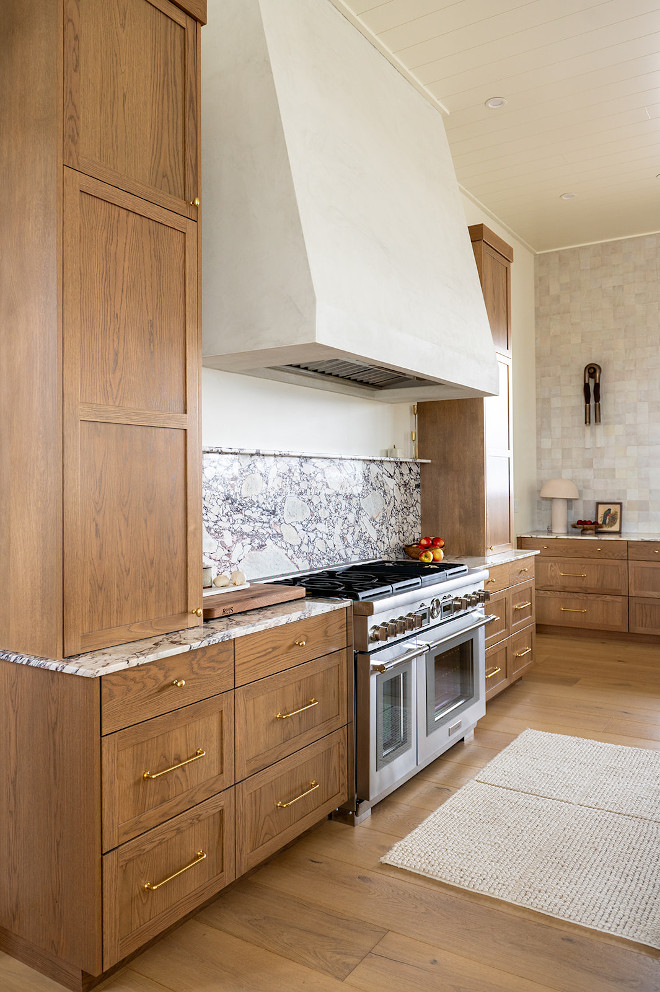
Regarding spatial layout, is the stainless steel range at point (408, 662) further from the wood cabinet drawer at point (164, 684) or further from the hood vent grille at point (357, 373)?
the hood vent grille at point (357, 373)

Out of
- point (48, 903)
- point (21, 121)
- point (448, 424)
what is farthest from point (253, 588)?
point (448, 424)

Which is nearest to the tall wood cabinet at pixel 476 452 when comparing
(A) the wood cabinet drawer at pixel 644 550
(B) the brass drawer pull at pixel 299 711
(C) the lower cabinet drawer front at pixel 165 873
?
(A) the wood cabinet drawer at pixel 644 550

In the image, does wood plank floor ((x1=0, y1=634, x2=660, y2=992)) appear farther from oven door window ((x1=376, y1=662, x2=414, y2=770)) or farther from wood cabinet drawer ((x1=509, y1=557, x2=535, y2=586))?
wood cabinet drawer ((x1=509, y1=557, x2=535, y2=586))

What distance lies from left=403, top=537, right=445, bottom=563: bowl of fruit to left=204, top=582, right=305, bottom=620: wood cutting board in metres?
1.46

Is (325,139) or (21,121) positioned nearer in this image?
(21,121)

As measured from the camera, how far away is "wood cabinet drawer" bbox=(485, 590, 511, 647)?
4.04 metres

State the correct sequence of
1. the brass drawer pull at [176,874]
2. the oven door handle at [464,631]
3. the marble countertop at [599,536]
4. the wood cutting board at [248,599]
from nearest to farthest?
1. the brass drawer pull at [176,874]
2. the wood cutting board at [248,599]
3. the oven door handle at [464,631]
4. the marble countertop at [599,536]

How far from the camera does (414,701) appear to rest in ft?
9.86

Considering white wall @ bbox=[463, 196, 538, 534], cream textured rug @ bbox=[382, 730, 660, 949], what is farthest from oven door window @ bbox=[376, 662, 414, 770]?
white wall @ bbox=[463, 196, 538, 534]

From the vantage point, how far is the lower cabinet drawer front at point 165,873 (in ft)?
5.76

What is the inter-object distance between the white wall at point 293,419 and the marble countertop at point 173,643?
862mm

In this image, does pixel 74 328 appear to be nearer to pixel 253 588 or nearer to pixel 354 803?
pixel 253 588

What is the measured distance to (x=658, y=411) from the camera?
19.9 feet

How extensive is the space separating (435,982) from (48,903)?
0.99 meters
